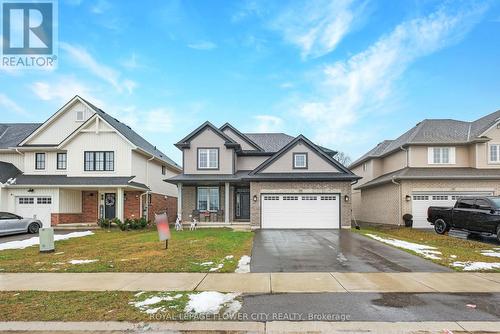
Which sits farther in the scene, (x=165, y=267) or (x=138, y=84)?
(x=138, y=84)

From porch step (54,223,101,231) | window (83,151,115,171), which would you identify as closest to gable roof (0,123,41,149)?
window (83,151,115,171)

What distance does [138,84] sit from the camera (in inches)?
800

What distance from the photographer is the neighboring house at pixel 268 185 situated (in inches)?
810

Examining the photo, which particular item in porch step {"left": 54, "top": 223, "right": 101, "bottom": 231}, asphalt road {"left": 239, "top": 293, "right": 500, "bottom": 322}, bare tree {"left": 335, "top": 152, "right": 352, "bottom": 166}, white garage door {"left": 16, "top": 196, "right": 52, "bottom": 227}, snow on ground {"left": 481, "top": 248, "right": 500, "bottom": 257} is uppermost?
bare tree {"left": 335, "top": 152, "right": 352, "bottom": 166}

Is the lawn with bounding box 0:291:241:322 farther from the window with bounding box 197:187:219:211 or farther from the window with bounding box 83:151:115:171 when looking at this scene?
the window with bounding box 83:151:115:171

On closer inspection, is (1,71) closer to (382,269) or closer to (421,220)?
(382,269)

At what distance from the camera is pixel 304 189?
2069cm

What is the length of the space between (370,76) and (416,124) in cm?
968

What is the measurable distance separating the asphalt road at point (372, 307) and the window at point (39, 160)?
2377 centimetres

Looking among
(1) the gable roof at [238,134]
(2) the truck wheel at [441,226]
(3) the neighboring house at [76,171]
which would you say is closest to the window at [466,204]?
(2) the truck wheel at [441,226]

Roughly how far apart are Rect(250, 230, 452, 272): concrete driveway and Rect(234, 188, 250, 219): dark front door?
9.75m

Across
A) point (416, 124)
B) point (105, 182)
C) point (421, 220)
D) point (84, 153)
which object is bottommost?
point (421, 220)

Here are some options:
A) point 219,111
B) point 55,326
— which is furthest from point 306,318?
point 219,111

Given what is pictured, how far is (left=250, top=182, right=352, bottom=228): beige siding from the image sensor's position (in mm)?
20500
